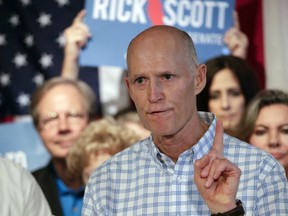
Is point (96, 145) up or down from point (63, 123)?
down

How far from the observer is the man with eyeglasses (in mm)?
3785

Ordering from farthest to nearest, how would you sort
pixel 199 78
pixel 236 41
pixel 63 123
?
pixel 236 41 < pixel 63 123 < pixel 199 78

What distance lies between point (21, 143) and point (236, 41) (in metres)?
1.27

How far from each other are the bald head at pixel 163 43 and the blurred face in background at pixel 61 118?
1632 mm

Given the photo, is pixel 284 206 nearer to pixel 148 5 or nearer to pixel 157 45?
pixel 157 45

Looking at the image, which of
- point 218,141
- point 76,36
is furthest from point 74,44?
point 218,141

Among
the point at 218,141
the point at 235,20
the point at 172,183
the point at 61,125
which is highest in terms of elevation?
the point at 235,20

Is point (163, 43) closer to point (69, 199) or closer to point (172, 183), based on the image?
point (172, 183)

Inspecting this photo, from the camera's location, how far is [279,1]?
3988 mm

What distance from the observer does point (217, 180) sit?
197cm

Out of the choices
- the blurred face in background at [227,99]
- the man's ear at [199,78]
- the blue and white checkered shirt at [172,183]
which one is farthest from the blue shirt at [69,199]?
the man's ear at [199,78]

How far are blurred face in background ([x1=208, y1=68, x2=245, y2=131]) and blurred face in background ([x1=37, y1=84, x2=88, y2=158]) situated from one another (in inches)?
26.9

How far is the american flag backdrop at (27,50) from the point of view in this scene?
3797mm

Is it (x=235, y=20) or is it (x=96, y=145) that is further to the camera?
(x=235, y=20)
